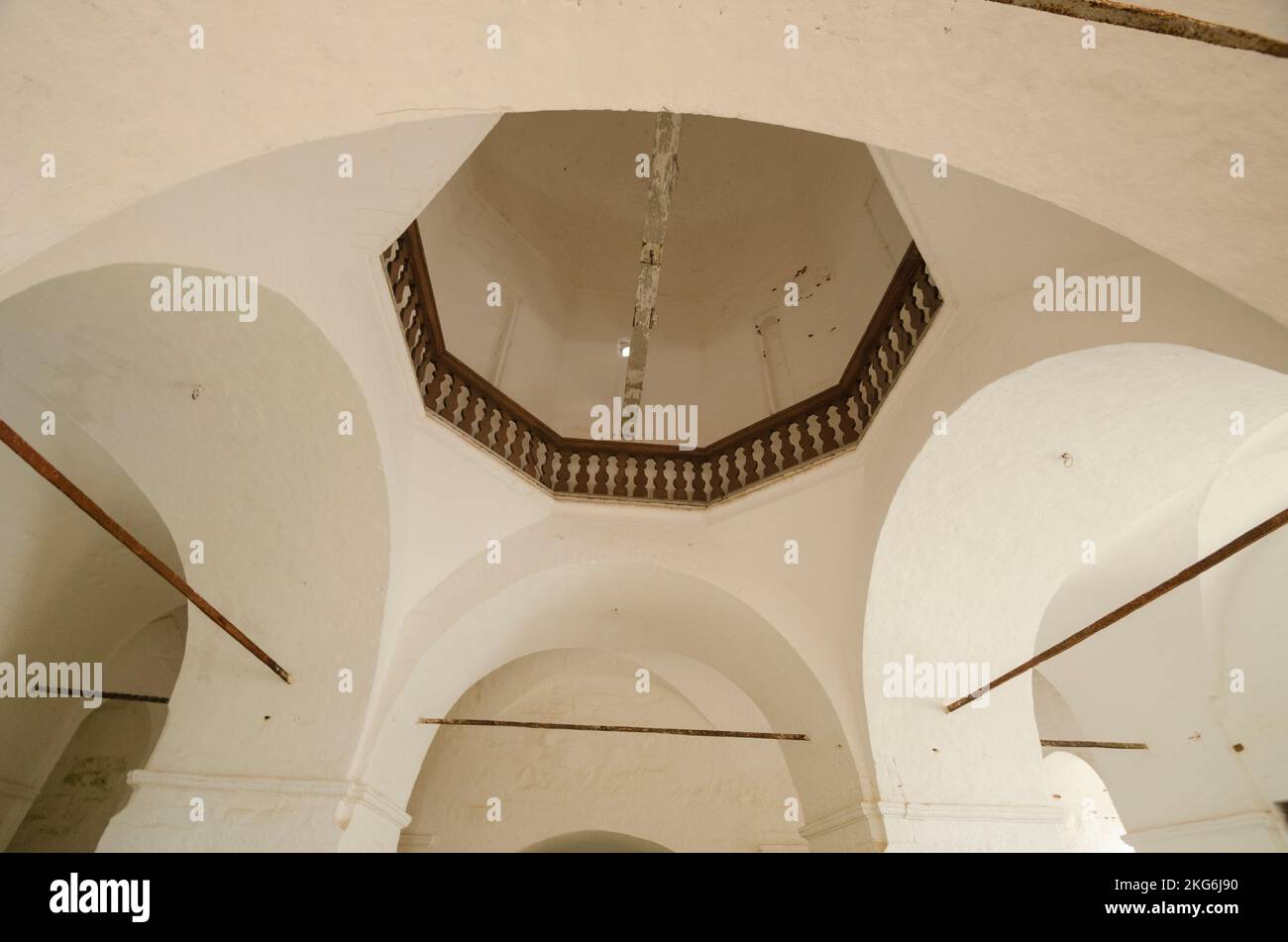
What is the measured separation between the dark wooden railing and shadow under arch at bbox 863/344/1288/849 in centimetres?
102

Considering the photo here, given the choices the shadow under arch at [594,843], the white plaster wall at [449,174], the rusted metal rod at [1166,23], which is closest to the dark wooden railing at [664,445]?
the white plaster wall at [449,174]

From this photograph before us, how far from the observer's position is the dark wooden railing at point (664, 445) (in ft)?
21.2

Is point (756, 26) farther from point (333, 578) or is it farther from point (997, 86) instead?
point (333, 578)

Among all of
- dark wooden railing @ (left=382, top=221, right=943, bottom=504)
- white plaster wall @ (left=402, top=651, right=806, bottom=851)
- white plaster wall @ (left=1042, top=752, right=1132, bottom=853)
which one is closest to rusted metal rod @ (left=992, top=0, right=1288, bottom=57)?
dark wooden railing @ (left=382, top=221, right=943, bottom=504)

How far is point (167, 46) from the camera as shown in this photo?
2504mm

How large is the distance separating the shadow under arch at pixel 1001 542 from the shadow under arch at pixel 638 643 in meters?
0.69

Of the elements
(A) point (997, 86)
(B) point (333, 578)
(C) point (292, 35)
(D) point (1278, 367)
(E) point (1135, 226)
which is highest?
(C) point (292, 35)

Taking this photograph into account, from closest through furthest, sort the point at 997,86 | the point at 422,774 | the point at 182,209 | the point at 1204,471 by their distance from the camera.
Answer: the point at 997,86 → the point at 182,209 → the point at 1204,471 → the point at 422,774

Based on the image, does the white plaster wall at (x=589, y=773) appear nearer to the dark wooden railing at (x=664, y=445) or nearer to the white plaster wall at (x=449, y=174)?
the dark wooden railing at (x=664, y=445)

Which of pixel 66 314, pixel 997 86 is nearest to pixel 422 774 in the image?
pixel 66 314

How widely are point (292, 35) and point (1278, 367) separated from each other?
15.1 feet

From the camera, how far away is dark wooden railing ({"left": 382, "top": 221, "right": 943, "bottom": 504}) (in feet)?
21.2

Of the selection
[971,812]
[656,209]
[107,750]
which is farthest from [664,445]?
[107,750]
